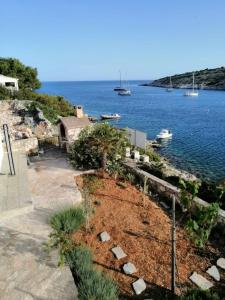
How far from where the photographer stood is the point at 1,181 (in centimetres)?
1047

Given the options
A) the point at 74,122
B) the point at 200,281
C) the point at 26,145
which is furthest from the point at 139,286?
the point at 26,145

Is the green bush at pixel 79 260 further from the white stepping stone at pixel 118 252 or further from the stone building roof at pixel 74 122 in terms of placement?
the stone building roof at pixel 74 122

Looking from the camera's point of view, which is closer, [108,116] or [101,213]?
[101,213]

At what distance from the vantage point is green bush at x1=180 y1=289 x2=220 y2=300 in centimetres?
510

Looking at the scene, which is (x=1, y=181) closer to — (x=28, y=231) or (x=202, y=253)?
(x=28, y=231)

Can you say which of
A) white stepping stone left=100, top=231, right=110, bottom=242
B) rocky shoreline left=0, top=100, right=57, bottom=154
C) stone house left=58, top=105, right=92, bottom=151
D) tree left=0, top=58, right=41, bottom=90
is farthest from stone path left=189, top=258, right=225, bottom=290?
tree left=0, top=58, right=41, bottom=90

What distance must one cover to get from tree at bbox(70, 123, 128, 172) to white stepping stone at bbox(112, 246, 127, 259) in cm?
507

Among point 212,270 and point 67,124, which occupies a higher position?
point 67,124

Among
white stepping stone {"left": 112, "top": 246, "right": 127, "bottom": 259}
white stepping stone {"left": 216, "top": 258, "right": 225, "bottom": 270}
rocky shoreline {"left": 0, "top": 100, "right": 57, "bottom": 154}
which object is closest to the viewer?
white stepping stone {"left": 216, "top": 258, "right": 225, "bottom": 270}

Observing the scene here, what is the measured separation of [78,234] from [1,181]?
4.69 meters

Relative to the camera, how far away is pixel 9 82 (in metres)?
43.4

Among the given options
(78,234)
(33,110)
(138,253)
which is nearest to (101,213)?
(78,234)

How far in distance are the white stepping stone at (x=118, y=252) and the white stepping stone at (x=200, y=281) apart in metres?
1.61

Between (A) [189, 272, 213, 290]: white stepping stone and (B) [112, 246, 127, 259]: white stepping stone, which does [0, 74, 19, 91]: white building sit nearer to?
(B) [112, 246, 127, 259]: white stepping stone
